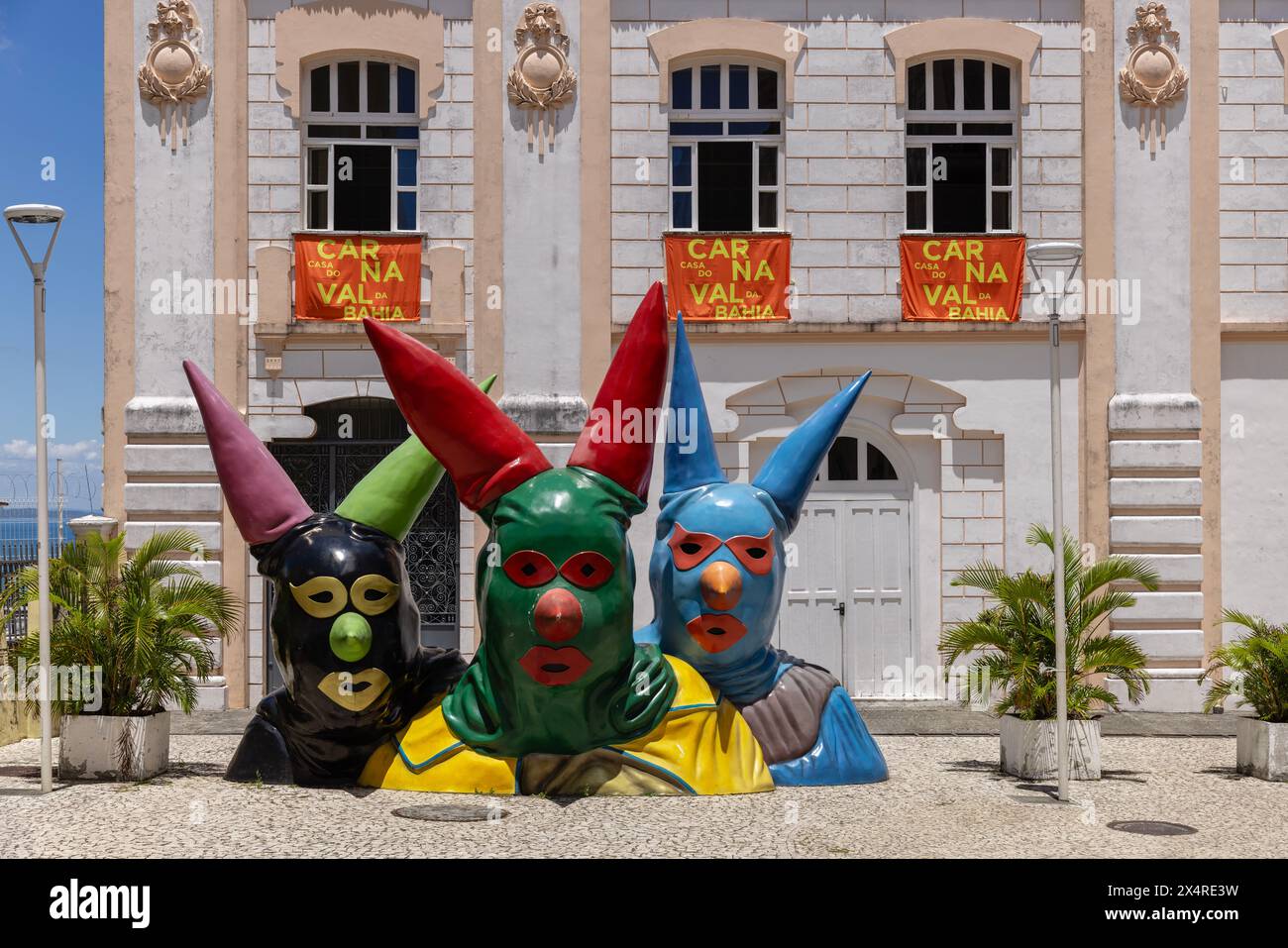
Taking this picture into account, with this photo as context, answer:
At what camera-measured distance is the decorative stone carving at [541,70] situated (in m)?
16.0

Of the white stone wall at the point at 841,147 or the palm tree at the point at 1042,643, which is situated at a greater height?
the white stone wall at the point at 841,147

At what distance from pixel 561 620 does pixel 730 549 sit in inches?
61.2

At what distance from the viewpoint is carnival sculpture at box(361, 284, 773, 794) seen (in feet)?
30.3

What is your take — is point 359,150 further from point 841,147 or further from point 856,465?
point 856,465

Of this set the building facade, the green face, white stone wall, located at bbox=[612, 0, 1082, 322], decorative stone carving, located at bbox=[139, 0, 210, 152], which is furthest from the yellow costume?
decorative stone carving, located at bbox=[139, 0, 210, 152]

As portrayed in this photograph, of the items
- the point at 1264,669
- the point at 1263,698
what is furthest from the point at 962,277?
the point at 1263,698

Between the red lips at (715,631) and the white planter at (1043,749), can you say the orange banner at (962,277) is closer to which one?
the white planter at (1043,749)

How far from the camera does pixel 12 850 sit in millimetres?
8094

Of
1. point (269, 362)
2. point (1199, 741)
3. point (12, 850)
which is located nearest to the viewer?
point (12, 850)

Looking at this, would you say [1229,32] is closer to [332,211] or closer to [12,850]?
[332,211]

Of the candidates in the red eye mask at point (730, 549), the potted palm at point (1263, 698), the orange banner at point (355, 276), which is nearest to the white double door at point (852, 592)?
the potted palm at point (1263, 698)

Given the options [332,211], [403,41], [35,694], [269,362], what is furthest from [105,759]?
[403,41]

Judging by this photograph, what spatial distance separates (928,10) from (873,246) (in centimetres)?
292

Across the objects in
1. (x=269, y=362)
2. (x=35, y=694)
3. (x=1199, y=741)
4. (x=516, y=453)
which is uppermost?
(x=269, y=362)
